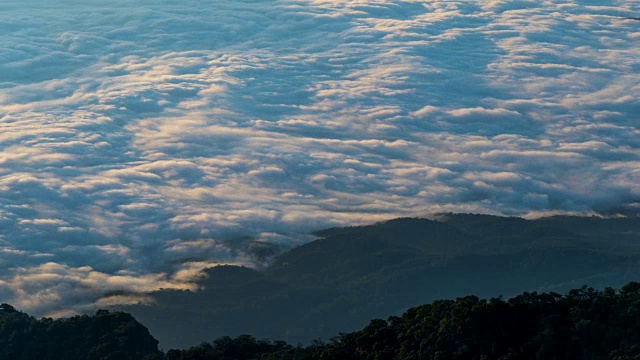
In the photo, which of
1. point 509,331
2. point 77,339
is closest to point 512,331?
point 509,331

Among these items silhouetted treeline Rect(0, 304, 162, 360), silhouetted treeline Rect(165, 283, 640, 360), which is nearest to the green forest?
silhouetted treeline Rect(165, 283, 640, 360)

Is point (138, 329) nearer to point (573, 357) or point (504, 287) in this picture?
point (573, 357)

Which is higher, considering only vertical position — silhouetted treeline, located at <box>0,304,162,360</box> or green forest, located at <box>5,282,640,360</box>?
silhouetted treeline, located at <box>0,304,162,360</box>

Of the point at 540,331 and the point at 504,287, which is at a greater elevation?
the point at 504,287

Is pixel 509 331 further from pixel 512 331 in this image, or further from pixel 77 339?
pixel 77 339

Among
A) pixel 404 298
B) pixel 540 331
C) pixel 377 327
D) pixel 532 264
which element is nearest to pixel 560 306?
pixel 540 331

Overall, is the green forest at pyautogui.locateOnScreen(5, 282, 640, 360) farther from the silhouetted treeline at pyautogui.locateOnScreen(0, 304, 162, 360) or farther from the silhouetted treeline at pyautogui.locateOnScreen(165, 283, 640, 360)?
the silhouetted treeline at pyautogui.locateOnScreen(0, 304, 162, 360)
